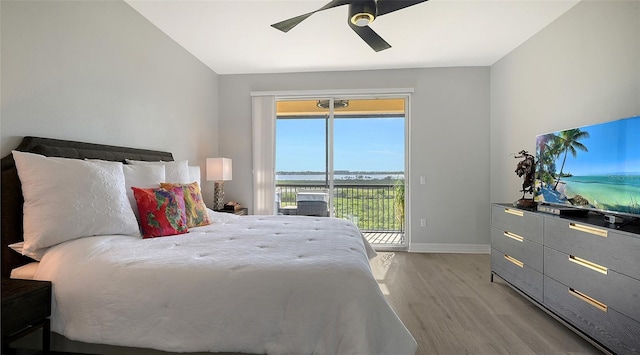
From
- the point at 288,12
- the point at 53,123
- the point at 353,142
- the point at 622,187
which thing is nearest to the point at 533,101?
the point at 622,187

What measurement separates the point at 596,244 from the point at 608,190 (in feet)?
1.39

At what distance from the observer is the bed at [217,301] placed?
1308 mm

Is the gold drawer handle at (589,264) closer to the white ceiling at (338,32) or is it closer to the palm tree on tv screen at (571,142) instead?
the palm tree on tv screen at (571,142)

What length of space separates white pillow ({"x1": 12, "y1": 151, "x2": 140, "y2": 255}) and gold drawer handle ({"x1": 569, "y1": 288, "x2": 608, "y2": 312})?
2951 mm

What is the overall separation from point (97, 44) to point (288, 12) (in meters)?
1.58

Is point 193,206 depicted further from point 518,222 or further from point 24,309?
point 518,222

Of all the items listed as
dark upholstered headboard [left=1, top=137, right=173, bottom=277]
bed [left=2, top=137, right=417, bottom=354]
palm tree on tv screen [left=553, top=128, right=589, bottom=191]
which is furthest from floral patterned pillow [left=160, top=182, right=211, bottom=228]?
palm tree on tv screen [left=553, top=128, right=589, bottom=191]

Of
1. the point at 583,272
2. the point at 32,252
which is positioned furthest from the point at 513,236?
the point at 32,252

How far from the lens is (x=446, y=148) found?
430 centimetres

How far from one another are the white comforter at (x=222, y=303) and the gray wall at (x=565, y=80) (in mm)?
2462

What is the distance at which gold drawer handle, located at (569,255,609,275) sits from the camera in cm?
181

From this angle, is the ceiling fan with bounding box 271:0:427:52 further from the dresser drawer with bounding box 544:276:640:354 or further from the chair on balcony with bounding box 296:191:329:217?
the chair on balcony with bounding box 296:191:329:217

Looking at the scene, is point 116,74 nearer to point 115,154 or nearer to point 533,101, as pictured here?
point 115,154

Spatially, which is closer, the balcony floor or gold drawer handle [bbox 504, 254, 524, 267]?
gold drawer handle [bbox 504, 254, 524, 267]
